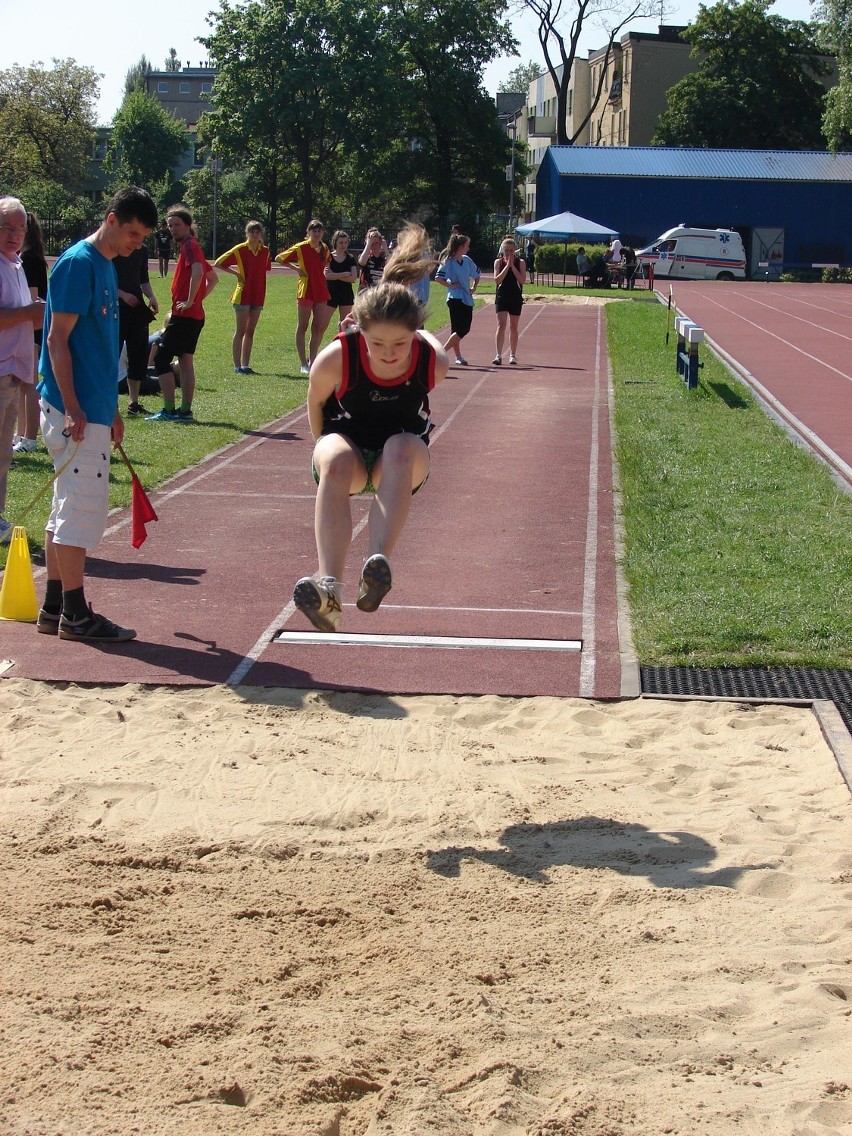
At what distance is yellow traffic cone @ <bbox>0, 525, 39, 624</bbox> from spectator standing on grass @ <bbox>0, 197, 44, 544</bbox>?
1168 millimetres

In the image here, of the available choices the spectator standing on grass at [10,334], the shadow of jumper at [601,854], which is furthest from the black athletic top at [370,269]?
the shadow of jumper at [601,854]

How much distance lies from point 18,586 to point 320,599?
2.61 metres

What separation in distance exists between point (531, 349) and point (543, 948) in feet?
65.8

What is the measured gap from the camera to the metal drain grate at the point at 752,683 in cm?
593

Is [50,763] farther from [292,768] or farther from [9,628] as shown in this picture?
[9,628]

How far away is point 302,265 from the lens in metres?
16.0

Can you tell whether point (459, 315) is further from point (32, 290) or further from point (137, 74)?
point (137, 74)

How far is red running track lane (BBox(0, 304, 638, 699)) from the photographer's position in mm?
6250

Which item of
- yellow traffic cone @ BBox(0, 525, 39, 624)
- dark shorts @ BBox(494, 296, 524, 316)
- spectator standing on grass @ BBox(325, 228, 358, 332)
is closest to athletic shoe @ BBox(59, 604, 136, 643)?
yellow traffic cone @ BBox(0, 525, 39, 624)

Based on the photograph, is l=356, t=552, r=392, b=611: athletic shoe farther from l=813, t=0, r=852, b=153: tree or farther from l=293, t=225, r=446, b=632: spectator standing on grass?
l=813, t=0, r=852, b=153: tree

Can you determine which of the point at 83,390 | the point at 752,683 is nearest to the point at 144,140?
the point at 83,390

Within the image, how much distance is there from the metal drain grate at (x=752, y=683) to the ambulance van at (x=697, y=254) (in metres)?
47.7

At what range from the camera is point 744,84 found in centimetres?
6931

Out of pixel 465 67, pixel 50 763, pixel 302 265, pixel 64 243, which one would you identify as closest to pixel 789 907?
pixel 50 763
